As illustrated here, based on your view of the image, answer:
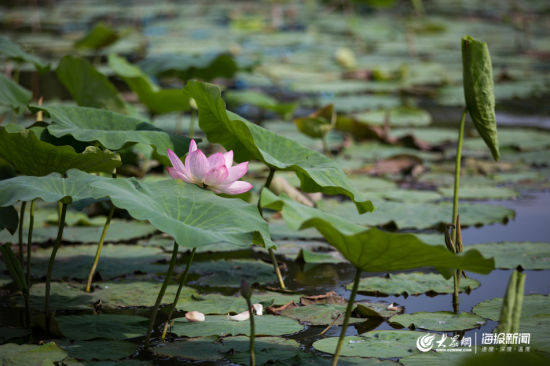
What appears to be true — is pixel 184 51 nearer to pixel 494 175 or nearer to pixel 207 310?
pixel 494 175

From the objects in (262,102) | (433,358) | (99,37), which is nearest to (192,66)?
(262,102)

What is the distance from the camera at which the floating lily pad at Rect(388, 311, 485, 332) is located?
1.49 metres

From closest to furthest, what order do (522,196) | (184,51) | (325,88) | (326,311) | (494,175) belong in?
(326,311) < (522,196) < (494,175) < (325,88) < (184,51)

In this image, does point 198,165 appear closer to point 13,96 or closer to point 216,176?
point 216,176

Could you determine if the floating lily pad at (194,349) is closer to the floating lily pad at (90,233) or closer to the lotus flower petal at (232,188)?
the lotus flower petal at (232,188)

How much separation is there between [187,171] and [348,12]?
8.93 m

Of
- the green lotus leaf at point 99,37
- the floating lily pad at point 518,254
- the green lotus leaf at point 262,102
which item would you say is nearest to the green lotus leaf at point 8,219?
the floating lily pad at point 518,254

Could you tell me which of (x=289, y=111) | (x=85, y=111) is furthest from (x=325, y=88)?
(x=85, y=111)

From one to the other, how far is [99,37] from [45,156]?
8.65 feet

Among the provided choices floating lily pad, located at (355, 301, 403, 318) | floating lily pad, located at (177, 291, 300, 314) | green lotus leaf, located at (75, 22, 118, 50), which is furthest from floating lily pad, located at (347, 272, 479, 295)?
green lotus leaf, located at (75, 22, 118, 50)

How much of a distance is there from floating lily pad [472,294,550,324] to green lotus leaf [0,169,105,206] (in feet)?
2.99

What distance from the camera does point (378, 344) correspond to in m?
1.39

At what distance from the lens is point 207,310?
5.28ft

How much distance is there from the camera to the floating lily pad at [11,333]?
1.46 metres
